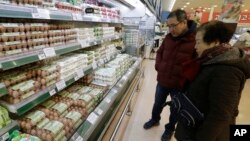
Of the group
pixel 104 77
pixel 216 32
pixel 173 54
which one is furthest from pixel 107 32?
pixel 216 32

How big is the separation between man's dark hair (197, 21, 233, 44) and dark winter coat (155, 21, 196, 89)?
Answer: 0.89 metres

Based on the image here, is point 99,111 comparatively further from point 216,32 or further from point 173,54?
point 216,32

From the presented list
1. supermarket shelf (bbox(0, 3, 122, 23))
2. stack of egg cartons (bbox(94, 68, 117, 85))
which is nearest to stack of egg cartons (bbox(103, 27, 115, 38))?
stack of egg cartons (bbox(94, 68, 117, 85))

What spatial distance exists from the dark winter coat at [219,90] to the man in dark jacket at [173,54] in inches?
24.3

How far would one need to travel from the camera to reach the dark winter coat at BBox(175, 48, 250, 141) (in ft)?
3.85

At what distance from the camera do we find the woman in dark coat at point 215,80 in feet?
3.87

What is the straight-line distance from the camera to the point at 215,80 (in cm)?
122

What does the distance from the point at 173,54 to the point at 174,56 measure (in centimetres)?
3

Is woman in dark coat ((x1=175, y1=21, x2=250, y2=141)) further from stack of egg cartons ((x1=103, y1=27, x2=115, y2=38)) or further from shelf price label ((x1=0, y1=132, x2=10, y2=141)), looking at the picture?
stack of egg cartons ((x1=103, y1=27, x2=115, y2=38))

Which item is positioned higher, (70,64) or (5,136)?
(70,64)

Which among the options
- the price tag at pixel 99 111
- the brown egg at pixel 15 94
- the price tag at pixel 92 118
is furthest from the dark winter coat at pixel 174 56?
the brown egg at pixel 15 94

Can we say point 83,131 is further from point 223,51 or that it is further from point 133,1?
point 133,1

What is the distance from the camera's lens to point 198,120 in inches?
55.1

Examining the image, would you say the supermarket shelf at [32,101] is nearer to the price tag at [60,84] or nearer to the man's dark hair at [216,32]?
the price tag at [60,84]
